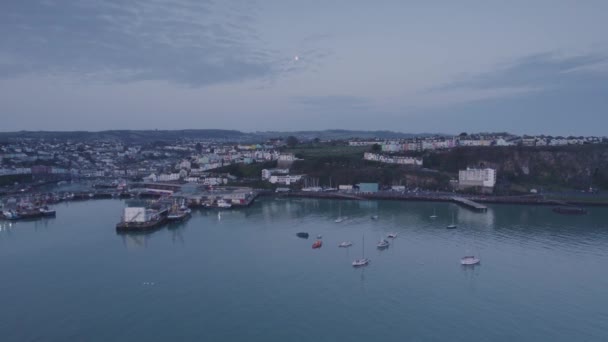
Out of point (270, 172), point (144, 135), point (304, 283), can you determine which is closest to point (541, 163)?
point (270, 172)

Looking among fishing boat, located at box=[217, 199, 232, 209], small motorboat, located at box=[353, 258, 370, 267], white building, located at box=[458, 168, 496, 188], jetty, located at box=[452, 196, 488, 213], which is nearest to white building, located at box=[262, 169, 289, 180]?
fishing boat, located at box=[217, 199, 232, 209]

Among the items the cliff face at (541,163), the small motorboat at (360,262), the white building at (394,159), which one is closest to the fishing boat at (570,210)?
the cliff face at (541,163)

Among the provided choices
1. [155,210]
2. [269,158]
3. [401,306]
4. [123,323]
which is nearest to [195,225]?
[155,210]

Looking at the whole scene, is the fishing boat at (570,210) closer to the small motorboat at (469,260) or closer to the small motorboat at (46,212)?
the small motorboat at (469,260)

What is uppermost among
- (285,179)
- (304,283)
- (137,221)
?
(285,179)

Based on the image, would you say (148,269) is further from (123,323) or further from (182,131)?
(182,131)

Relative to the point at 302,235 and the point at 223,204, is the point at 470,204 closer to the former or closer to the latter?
the point at 302,235

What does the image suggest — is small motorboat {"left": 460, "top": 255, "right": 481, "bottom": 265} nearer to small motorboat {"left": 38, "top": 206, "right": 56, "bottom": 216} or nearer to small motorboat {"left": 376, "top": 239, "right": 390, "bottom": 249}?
small motorboat {"left": 376, "top": 239, "right": 390, "bottom": 249}
